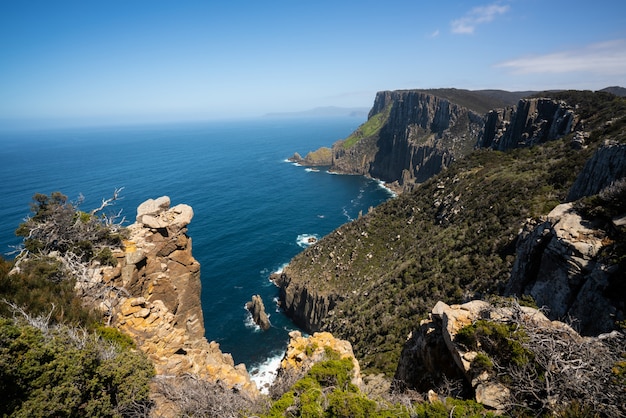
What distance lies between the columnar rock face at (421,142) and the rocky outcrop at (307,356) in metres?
130

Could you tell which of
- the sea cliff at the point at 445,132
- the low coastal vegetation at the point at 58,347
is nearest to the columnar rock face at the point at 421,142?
the sea cliff at the point at 445,132

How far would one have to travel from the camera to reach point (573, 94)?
231 ft

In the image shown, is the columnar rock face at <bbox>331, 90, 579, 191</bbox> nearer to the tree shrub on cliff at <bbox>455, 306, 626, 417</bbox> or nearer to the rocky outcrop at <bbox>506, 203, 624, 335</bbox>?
the rocky outcrop at <bbox>506, 203, 624, 335</bbox>

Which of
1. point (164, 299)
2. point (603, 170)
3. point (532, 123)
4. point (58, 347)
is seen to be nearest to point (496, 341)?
point (58, 347)

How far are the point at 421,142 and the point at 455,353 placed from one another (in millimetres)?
166630

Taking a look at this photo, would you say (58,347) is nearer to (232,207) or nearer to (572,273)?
(572,273)

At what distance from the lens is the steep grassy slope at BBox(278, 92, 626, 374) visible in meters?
34.3

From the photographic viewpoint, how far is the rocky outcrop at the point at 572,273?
1566cm

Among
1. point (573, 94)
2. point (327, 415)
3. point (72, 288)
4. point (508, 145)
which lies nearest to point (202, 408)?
point (327, 415)

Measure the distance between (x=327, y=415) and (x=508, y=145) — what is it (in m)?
78.3

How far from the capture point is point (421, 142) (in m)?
167

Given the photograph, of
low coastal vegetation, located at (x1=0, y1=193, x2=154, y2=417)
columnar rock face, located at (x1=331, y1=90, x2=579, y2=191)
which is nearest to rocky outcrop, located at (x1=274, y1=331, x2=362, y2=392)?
low coastal vegetation, located at (x1=0, y1=193, x2=154, y2=417)

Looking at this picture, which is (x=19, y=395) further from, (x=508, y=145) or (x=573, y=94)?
(x=573, y=94)

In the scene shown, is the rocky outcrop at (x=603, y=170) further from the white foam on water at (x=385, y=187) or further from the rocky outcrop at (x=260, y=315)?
the white foam on water at (x=385, y=187)
